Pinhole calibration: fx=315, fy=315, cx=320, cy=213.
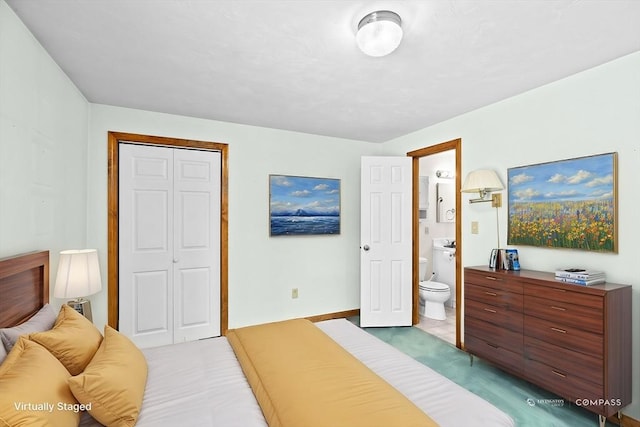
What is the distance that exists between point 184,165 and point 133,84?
995mm

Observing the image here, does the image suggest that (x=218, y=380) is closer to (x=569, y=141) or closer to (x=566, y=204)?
(x=566, y=204)

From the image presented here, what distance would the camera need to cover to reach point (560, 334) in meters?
2.16

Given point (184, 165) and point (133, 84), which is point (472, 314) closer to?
point (184, 165)

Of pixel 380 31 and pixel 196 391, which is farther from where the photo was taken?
pixel 380 31

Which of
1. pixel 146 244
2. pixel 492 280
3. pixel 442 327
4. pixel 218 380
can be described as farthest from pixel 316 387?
pixel 442 327

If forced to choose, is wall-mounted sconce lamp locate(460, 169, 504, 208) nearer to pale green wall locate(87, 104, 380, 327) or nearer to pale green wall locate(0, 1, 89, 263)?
pale green wall locate(87, 104, 380, 327)

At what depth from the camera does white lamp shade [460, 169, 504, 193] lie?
9.34 feet

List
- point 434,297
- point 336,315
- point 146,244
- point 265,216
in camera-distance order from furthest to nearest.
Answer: point 336,315
point 434,297
point 265,216
point 146,244

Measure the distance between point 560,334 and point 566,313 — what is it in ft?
0.51

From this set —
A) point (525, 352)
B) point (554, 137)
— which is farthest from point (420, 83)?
point (525, 352)

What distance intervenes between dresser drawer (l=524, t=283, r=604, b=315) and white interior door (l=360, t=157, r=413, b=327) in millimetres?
1692

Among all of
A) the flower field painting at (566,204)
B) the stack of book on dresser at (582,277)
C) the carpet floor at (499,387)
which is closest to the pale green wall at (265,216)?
the carpet floor at (499,387)

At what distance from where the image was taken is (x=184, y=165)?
3412 mm

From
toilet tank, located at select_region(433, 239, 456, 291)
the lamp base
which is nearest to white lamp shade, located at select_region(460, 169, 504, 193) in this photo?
toilet tank, located at select_region(433, 239, 456, 291)
